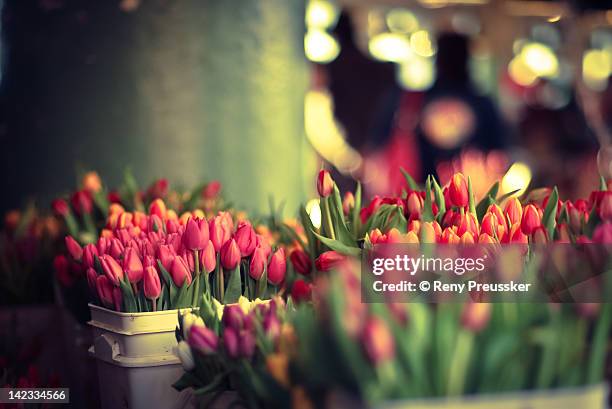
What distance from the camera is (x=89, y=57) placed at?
225cm

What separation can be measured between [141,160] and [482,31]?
12.9ft

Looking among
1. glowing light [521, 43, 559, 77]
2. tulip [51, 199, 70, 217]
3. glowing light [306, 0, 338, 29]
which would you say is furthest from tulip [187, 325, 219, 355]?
glowing light [521, 43, 559, 77]

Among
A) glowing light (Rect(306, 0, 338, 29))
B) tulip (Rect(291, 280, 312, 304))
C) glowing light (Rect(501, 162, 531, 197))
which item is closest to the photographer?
tulip (Rect(291, 280, 312, 304))

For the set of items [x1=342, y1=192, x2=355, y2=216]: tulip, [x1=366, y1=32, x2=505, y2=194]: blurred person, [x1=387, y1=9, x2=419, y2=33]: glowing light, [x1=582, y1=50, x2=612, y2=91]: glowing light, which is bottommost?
[x1=342, y1=192, x2=355, y2=216]: tulip

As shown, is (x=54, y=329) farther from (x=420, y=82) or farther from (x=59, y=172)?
(x=420, y=82)

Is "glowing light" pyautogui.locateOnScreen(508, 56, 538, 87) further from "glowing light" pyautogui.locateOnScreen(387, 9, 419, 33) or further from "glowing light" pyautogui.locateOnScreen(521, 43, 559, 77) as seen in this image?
"glowing light" pyautogui.locateOnScreen(387, 9, 419, 33)

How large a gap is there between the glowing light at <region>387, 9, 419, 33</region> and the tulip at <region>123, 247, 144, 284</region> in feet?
15.3

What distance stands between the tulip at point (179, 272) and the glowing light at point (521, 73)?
16.7ft

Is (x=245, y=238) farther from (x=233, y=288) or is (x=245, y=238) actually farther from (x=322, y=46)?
(x=322, y=46)

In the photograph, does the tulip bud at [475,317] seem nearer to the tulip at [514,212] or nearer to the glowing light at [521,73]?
the tulip at [514,212]

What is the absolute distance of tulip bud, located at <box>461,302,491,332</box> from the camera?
0.73m

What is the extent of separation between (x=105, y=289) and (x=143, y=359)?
0.12 metres

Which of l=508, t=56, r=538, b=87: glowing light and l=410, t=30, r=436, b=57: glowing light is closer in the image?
l=410, t=30, r=436, b=57: glowing light

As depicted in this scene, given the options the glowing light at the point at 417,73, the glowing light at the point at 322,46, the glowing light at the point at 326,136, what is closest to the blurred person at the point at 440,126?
the glowing light at the point at 326,136
